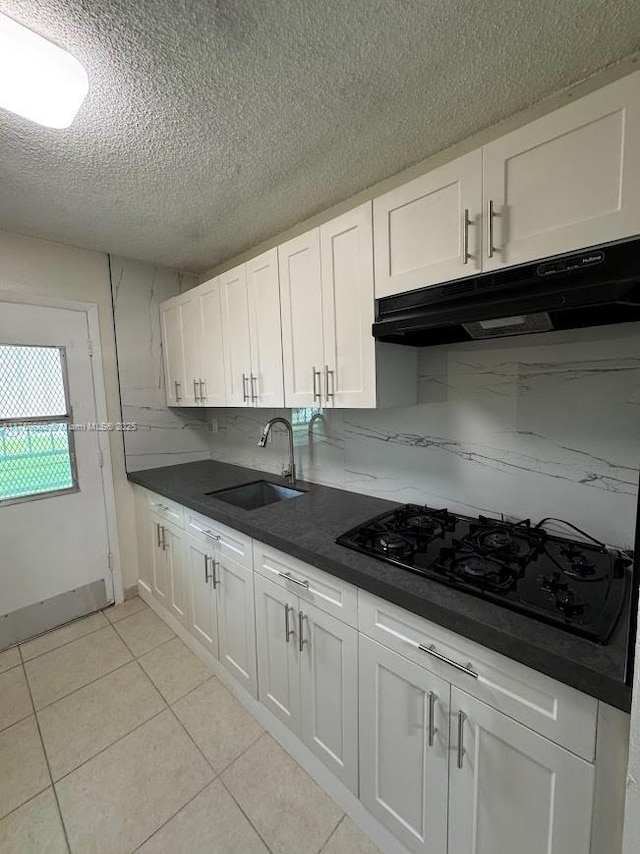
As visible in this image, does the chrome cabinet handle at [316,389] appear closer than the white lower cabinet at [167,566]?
Yes

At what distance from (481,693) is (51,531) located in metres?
2.58

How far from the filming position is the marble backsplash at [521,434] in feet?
3.90

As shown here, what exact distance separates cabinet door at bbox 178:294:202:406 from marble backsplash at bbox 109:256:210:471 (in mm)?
363

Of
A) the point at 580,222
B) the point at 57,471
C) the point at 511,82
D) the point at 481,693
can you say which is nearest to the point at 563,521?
the point at 481,693

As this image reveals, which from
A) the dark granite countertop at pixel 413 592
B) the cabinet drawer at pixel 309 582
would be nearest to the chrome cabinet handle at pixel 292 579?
the cabinet drawer at pixel 309 582

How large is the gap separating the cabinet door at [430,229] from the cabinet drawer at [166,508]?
1645mm

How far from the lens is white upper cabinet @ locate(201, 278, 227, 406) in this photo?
2178 millimetres

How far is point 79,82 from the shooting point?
1.06 meters

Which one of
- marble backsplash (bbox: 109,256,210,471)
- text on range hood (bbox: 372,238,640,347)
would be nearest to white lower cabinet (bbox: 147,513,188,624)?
marble backsplash (bbox: 109,256,210,471)

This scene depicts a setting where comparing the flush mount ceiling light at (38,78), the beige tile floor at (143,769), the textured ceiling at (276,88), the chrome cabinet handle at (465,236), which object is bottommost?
the beige tile floor at (143,769)

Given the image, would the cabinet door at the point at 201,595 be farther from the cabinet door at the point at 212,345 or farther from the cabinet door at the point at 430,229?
the cabinet door at the point at 430,229

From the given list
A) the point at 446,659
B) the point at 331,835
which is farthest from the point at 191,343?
the point at 331,835

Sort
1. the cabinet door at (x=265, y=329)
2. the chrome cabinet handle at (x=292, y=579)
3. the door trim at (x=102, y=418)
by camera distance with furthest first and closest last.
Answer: the door trim at (x=102, y=418), the cabinet door at (x=265, y=329), the chrome cabinet handle at (x=292, y=579)

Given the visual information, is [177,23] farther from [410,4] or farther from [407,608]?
[407,608]
